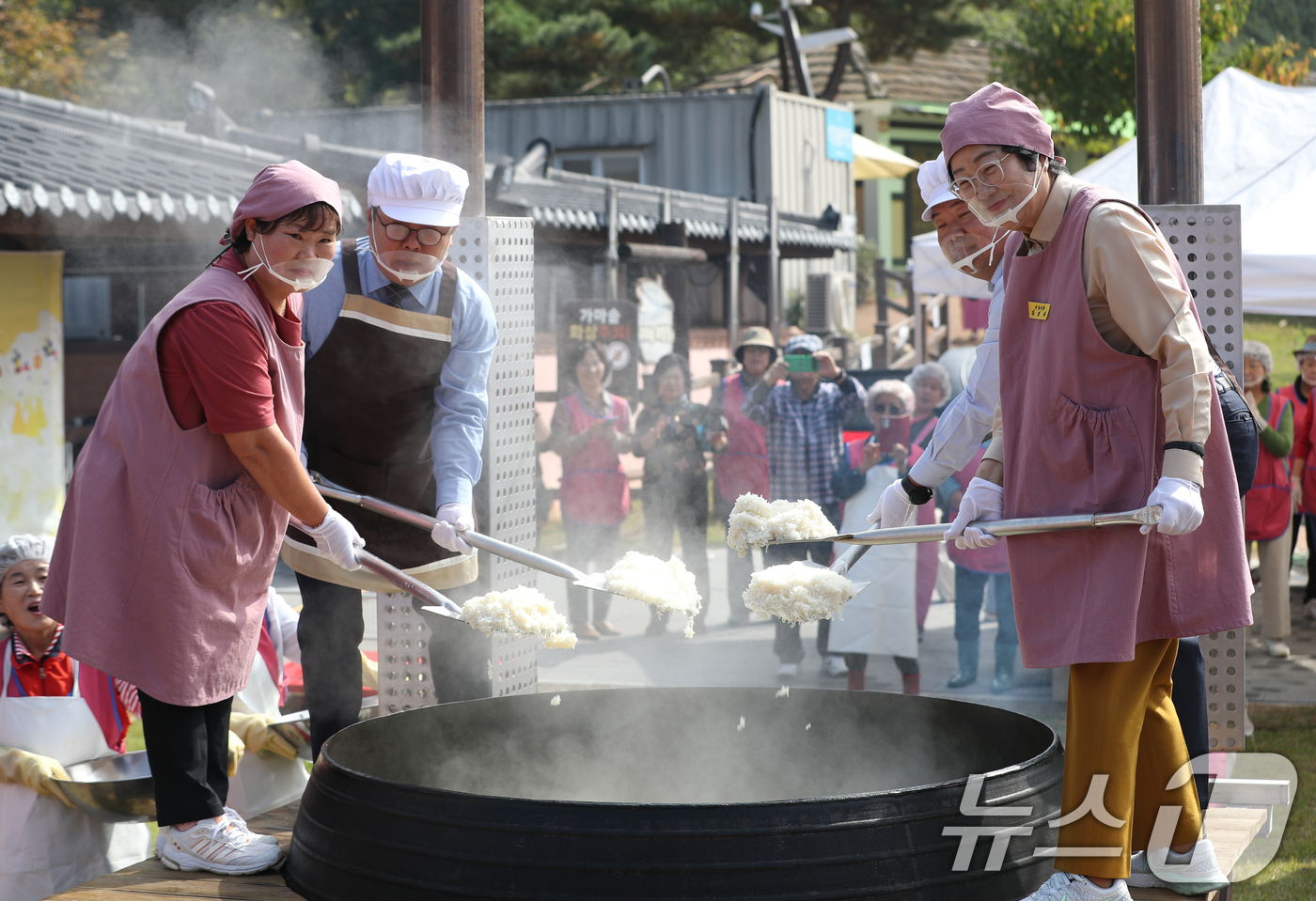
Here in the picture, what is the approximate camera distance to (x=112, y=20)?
2017 cm

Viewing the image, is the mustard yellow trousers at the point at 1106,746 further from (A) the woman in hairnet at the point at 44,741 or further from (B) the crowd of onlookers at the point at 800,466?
(B) the crowd of onlookers at the point at 800,466

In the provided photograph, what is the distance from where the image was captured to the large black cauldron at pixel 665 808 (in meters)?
2.46

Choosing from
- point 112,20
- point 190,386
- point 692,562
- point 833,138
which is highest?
point 112,20

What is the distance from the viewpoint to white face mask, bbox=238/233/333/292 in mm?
2867

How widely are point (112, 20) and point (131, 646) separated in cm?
2024

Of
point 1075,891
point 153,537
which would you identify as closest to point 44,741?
point 153,537

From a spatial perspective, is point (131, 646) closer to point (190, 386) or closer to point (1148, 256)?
point (190, 386)

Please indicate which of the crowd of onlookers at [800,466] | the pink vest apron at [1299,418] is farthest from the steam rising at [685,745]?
the pink vest apron at [1299,418]

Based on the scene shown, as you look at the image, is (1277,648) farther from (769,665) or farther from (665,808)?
(665,808)

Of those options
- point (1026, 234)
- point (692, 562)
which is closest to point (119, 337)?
point (692, 562)

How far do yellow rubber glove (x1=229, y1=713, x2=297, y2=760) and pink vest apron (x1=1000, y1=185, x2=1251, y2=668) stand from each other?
7.90 ft

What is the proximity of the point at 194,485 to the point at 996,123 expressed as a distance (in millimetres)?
1883

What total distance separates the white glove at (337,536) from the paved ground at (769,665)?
2976 millimetres

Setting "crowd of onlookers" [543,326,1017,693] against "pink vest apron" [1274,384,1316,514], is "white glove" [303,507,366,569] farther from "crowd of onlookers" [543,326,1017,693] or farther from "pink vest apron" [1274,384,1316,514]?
"pink vest apron" [1274,384,1316,514]
